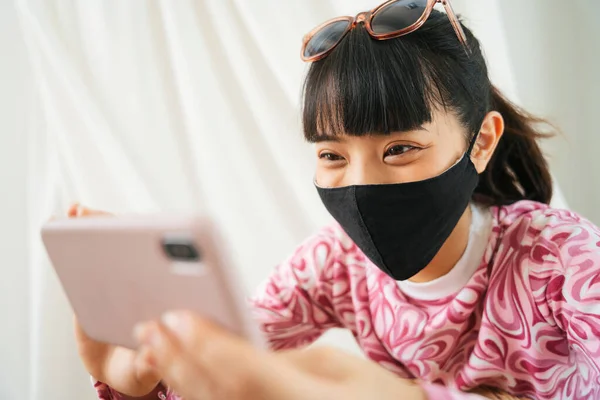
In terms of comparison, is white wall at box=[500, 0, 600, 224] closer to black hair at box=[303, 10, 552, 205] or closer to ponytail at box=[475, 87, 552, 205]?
ponytail at box=[475, 87, 552, 205]

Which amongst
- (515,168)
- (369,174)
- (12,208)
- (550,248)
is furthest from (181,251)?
(12,208)

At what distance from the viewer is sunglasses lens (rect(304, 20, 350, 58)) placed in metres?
0.58

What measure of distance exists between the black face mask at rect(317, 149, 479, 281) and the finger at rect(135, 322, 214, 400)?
285mm

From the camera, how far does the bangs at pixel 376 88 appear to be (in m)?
0.52

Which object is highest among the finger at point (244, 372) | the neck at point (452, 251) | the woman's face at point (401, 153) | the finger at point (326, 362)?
the woman's face at point (401, 153)

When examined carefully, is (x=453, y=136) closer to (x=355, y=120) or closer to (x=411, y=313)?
(x=355, y=120)

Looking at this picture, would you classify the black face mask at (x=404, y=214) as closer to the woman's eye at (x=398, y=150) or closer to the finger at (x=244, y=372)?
the woman's eye at (x=398, y=150)

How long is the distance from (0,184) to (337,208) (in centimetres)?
73

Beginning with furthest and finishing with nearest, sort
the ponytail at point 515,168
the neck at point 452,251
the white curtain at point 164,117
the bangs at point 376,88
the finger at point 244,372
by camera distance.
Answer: the white curtain at point 164,117 → the ponytail at point 515,168 → the neck at point 452,251 → the bangs at point 376,88 → the finger at point 244,372

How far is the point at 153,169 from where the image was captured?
0.99m

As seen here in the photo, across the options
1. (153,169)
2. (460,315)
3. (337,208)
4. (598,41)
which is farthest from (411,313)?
(598,41)

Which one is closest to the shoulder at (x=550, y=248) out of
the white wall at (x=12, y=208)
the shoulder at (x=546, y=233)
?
the shoulder at (x=546, y=233)

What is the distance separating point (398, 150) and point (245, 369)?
33cm

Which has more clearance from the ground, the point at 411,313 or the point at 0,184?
the point at 0,184
